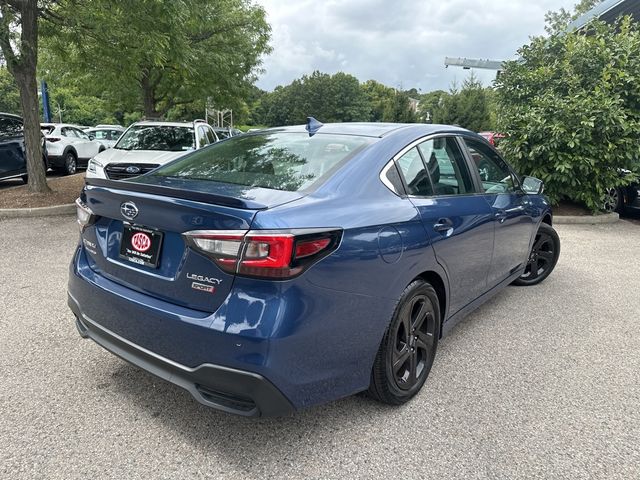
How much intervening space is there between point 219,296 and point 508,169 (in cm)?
314

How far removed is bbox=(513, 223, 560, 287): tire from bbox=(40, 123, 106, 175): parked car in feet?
44.1

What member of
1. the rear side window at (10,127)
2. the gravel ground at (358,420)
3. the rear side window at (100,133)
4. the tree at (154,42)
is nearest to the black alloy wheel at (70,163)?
the tree at (154,42)

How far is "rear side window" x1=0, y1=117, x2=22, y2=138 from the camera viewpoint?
1027 cm

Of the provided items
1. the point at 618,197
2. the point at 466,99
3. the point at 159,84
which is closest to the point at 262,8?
the point at 159,84

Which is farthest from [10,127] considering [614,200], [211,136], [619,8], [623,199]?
[619,8]

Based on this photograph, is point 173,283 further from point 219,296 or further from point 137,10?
point 137,10

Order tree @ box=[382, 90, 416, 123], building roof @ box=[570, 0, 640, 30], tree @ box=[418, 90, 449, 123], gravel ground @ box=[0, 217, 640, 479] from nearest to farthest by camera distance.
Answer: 1. gravel ground @ box=[0, 217, 640, 479]
2. building roof @ box=[570, 0, 640, 30]
3. tree @ box=[418, 90, 449, 123]
4. tree @ box=[382, 90, 416, 123]

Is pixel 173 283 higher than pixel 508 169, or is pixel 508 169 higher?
pixel 508 169

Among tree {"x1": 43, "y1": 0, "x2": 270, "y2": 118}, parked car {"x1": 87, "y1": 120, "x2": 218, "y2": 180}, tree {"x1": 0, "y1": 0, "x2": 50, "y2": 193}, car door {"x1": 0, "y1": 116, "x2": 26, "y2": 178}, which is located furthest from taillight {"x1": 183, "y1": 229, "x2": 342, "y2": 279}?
car door {"x1": 0, "y1": 116, "x2": 26, "y2": 178}

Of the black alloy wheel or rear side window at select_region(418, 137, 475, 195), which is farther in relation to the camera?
the black alloy wheel

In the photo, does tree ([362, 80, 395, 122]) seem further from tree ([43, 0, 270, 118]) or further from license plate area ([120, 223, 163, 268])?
license plate area ([120, 223, 163, 268])

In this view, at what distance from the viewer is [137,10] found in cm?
780

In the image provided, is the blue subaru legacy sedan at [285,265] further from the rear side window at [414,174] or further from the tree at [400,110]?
the tree at [400,110]

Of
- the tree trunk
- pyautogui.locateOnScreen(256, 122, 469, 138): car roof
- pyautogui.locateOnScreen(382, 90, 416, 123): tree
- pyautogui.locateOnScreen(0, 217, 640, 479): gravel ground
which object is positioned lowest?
pyautogui.locateOnScreen(0, 217, 640, 479): gravel ground
